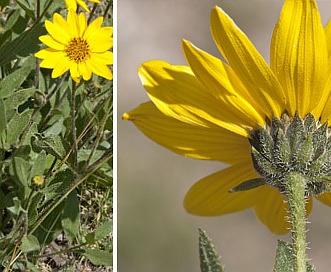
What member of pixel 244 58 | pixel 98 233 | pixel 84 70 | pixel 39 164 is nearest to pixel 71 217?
pixel 98 233

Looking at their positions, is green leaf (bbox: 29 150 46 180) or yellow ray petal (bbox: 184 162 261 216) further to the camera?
green leaf (bbox: 29 150 46 180)

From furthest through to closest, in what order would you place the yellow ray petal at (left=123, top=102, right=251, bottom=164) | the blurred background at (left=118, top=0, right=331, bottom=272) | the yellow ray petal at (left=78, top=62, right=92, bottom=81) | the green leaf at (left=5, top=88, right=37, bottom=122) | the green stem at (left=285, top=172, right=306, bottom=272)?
the blurred background at (left=118, top=0, right=331, bottom=272)
the green leaf at (left=5, top=88, right=37, bottom=122)
the yellow ray petal at (left=78, top=62, right=92, bottom=81)
the yellow ray petal at (left=123, top=102, right=251, bottom=164)
the green stem at (left=285, top=172, right=306, bottom=272)

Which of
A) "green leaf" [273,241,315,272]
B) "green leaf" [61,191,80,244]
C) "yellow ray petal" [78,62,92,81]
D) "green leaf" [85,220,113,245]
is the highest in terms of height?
"yellow ray petal" [78,62,92,81]

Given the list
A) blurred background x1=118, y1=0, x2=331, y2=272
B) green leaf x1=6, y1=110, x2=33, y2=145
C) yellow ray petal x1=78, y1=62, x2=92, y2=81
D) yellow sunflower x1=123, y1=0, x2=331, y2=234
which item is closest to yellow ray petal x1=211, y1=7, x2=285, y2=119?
yellow sunflower x1=123, y1=0, x2=331, y2=234

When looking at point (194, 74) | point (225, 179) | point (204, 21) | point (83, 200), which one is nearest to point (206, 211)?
point (225, 179)

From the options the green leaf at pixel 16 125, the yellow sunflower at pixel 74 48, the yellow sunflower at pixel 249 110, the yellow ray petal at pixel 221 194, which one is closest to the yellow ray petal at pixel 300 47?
the yellow sunflower at pixel 249 110

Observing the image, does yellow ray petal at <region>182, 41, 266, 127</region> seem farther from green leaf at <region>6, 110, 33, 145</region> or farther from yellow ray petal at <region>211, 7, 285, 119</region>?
green leaf at <region>6, 110, 33, 145</region>

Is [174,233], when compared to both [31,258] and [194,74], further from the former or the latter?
[194,74]

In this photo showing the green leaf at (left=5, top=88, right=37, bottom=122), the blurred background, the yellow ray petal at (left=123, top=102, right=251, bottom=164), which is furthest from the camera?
the blurred background
